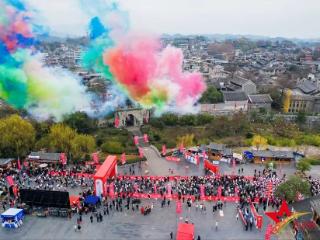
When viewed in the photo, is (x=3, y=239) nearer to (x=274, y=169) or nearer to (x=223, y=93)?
(x=274, y=169)

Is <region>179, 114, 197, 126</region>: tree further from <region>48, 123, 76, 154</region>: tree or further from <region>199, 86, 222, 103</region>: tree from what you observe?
<region>48, 123, 76, 154</region>: tree

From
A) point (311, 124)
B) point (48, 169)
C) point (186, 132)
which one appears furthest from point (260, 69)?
point (48, 169)

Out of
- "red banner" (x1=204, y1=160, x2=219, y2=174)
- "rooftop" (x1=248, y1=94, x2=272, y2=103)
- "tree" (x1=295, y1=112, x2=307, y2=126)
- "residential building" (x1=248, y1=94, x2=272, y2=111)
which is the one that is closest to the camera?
"red banner" (x1=204, y1=160, x2=219, y2=174)

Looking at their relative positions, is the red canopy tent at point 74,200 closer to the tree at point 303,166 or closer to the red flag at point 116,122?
the tree at point 303,166

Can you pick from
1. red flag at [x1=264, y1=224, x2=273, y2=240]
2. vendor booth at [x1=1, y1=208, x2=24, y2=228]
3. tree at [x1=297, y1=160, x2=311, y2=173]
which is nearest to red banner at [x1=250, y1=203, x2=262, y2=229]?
red flag at [x1=264, y1=224, x2=273, y2=240]

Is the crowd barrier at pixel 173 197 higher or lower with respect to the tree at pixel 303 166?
lower

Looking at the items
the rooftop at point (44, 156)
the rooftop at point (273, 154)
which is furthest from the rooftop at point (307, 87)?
the rooftop at point (44, 156)
